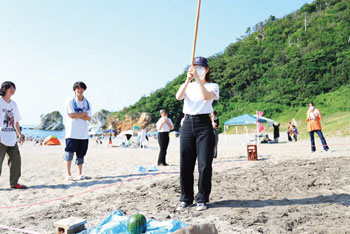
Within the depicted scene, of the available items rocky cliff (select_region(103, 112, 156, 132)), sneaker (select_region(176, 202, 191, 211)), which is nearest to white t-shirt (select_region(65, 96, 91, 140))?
sneaker (select_region(176, 202, 191, 211))

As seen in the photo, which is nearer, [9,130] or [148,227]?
[148,227]

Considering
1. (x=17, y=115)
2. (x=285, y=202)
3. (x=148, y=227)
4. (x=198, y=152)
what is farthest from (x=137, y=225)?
(x=17, y=115)

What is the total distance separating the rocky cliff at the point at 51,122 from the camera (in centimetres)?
15475

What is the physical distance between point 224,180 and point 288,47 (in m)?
59.6

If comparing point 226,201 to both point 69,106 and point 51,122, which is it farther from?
point 51,122

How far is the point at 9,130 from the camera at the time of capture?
5.15 metres

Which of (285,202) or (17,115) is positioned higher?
(17,115)

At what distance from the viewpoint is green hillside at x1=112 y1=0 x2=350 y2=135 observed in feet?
137

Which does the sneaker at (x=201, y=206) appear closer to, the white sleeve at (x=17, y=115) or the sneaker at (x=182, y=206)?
the sneaker at (x=182, y=206)

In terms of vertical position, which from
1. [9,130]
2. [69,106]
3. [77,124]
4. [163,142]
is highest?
[69,106]

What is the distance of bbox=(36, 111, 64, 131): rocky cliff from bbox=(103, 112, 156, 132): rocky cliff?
109092mm

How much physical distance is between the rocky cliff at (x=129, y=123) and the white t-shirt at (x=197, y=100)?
51.4 meters

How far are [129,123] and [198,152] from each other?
182 feet

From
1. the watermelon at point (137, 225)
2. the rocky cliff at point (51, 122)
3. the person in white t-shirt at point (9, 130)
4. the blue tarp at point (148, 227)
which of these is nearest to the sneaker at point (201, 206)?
the blue tarp at point (148, 227)
